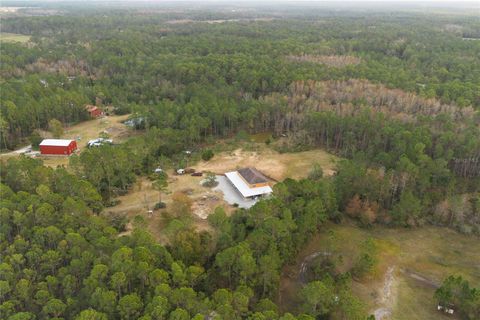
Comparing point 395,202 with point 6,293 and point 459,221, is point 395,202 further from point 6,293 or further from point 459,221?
point 6,293

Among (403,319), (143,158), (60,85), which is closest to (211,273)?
(403,319)

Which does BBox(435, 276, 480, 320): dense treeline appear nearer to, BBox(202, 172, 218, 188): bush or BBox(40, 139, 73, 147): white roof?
BBox(202, 172, 218, 188): bush

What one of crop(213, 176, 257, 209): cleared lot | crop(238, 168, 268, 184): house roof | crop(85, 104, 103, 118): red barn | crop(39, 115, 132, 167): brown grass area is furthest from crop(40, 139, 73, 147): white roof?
crop(238, 168, 268, 184): house roof

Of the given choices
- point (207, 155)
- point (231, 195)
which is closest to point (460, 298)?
point (231, 195)

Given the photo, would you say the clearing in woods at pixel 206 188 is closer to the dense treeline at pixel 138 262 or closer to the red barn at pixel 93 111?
the dense treeline at pixel 138 262

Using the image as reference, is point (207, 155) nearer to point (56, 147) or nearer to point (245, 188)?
point (245, 188)

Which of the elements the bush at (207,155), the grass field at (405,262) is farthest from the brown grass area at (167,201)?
the grass field at (405,262)
